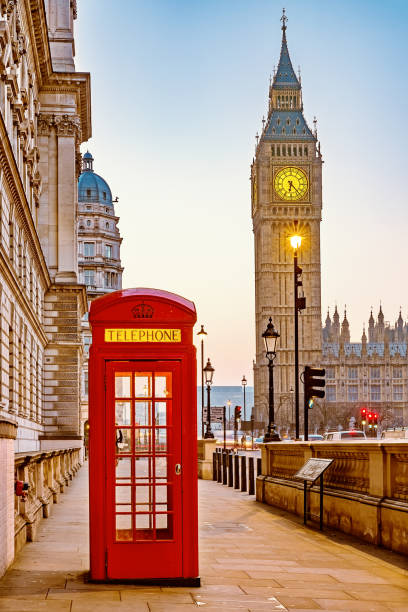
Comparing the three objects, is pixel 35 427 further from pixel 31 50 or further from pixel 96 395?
pixel 96 395

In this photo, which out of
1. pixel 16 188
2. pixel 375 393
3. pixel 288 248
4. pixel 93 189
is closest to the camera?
pixel 16 188

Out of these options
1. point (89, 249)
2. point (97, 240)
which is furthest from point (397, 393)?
point (89, 249)

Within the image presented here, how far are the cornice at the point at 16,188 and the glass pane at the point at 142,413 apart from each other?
13.7m

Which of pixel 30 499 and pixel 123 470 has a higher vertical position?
pixel 123 470

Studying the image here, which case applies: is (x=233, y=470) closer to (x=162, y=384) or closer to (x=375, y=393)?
(x=162, y=384)

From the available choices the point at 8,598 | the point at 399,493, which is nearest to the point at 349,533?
the point at 399,493

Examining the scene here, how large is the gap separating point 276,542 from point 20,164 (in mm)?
23903

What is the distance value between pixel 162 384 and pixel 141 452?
0.63 m

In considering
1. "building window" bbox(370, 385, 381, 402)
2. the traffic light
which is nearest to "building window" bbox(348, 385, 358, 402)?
"building window" bbox(370, 385, 381, 402)

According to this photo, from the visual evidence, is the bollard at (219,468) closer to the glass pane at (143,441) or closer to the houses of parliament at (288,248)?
the glass pane at (143,441)

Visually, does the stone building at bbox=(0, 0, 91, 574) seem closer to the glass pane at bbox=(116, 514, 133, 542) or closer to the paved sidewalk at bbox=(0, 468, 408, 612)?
the paved sidewalk at bbox=(0, 468, 408, 612)

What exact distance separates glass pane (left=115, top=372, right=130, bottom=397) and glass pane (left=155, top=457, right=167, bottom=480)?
64cm

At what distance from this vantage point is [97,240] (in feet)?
325

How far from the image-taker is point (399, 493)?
12242mm
